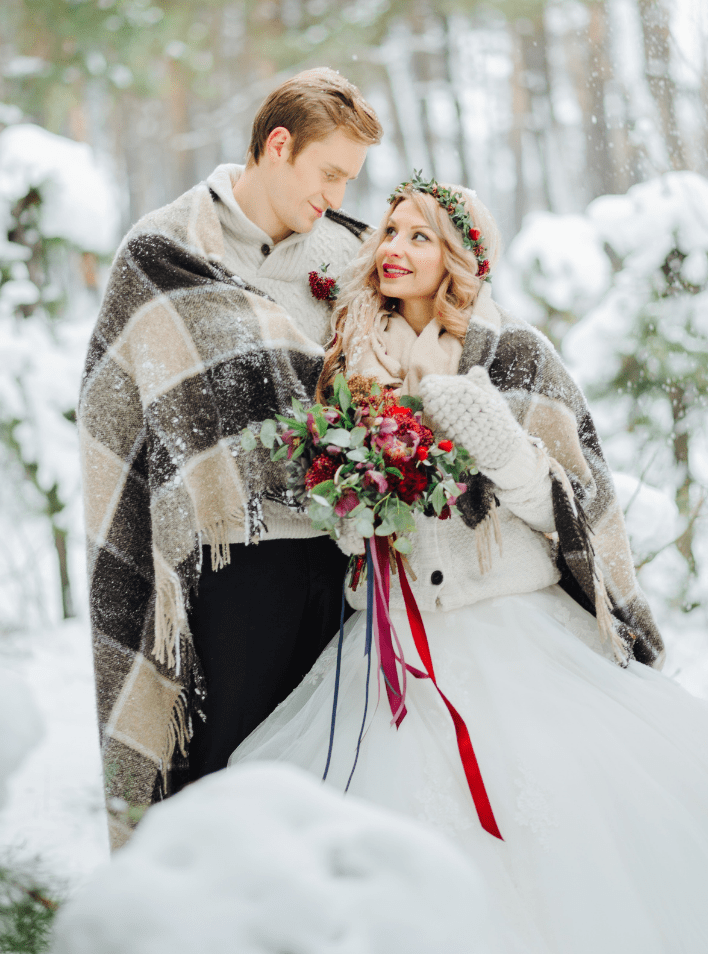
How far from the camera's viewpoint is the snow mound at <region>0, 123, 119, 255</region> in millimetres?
4152

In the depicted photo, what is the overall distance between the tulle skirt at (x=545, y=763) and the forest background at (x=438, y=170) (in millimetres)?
1318

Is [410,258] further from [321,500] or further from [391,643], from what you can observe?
[391,643]

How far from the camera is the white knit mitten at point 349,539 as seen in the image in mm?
1883

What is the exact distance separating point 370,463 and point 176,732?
A: 993 mm

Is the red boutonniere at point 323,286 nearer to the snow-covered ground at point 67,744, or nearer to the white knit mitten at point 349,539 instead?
the white knit mitten at point 349,539

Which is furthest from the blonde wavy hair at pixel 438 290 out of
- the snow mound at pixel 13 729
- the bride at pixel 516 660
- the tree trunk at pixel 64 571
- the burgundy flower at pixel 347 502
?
the tree trunk at pixel 64 571

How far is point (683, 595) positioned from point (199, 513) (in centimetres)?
312

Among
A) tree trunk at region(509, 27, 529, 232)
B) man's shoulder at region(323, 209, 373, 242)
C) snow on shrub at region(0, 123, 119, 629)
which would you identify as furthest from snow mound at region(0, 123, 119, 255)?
tree trunk at region(509, 27, 529, 232)

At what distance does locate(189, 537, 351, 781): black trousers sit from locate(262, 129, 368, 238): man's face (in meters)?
0.91

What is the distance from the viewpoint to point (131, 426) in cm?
209

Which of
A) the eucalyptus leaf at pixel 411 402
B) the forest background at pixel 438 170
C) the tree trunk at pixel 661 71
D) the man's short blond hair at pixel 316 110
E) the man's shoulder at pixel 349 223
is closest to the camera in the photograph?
the eucalyptus leaf at pixel 411 402

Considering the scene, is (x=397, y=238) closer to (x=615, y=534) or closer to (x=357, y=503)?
(x=357, y=503)

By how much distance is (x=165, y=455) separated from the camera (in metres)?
1.97

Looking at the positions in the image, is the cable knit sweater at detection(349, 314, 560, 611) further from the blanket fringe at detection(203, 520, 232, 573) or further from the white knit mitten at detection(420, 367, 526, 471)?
the blanket fringe at detection(203, 520, 232, 573)
